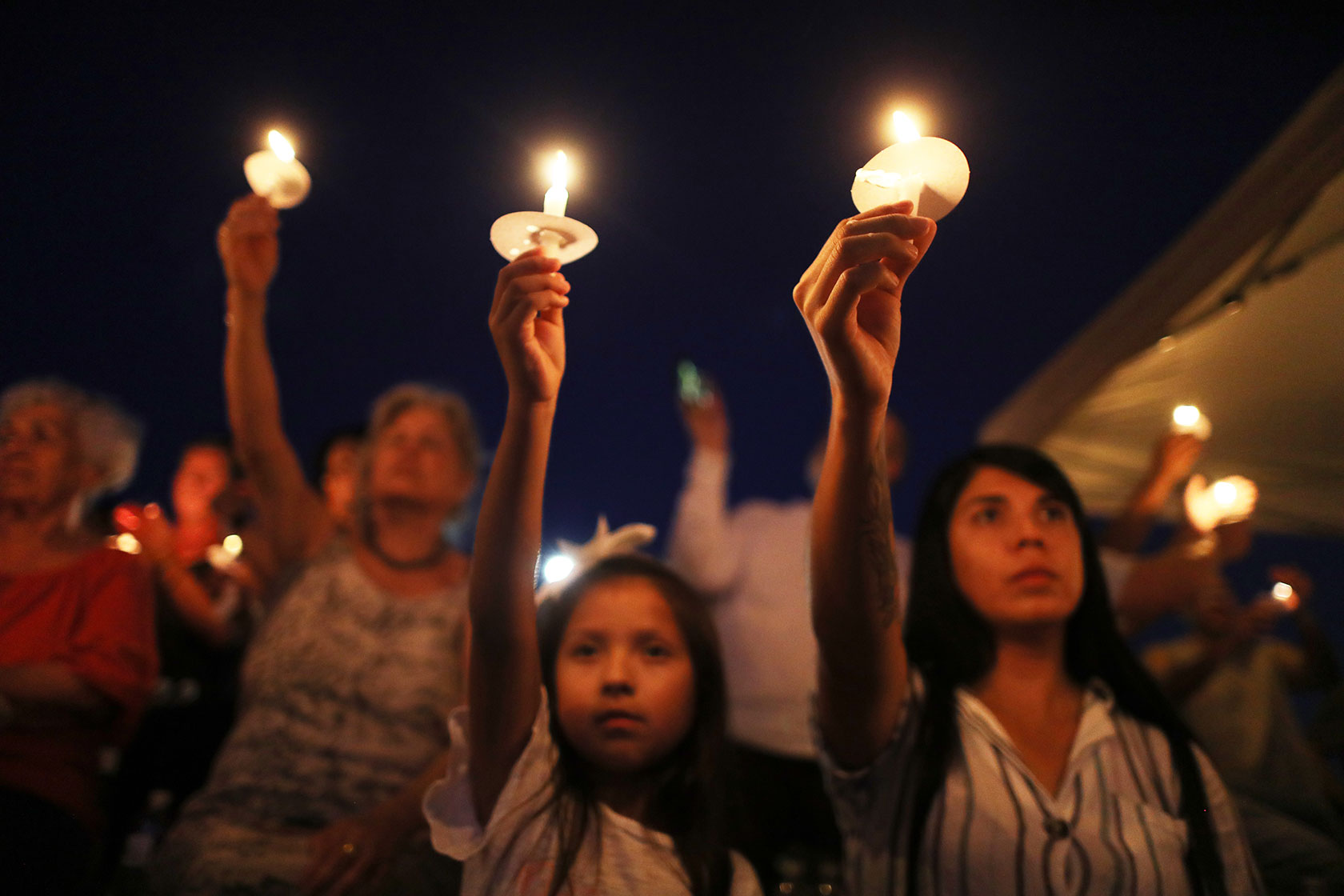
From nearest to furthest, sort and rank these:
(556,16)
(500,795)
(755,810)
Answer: (500,795) → (755,810) → (556,16)

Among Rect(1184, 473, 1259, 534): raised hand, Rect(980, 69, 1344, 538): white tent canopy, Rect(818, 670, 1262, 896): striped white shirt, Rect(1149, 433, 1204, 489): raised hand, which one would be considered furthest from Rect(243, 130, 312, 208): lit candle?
Rect(1184, 473, 1259, 534): raised hand

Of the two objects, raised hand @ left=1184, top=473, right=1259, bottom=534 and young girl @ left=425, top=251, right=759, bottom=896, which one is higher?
raised hand @ left=1184, top=473, right=1259, bottom=534

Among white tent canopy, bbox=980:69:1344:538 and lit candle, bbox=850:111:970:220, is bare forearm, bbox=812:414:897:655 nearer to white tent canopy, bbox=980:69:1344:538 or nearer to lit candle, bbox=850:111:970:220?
lit candle, bbox=850:111:970:220

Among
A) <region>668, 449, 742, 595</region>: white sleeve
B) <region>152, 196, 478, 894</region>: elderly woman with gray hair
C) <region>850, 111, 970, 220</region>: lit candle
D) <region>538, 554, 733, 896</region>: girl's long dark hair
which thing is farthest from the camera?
<region>668, 449, 742, 595</region>: white sleeve

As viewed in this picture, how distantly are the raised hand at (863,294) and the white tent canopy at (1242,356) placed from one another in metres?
1.66

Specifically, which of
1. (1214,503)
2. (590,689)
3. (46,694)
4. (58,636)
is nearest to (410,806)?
(590,689)

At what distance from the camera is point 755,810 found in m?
2.47

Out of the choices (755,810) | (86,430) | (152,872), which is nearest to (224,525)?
(86,430)

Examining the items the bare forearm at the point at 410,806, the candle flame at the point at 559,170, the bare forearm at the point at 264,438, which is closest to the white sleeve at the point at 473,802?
the bare forearm at the point at 410,806

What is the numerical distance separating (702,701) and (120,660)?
1534 millimetres

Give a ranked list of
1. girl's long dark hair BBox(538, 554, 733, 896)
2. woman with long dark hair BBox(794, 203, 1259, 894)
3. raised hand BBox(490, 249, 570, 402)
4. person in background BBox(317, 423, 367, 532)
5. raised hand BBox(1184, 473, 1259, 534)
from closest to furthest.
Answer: raised hand BBox(490, 249, 570, 402), woman with long dark hair BBox(794, 203, 1259, 894), girl's long dark hair BBox(538, 554, 733, 896), raised hand BBox(1184, 473, 1259, 534), person in background BBox(317, 423, 367, 532)

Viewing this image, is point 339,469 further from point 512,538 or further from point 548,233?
point 548,233

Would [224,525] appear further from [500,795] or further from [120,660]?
[500,795]

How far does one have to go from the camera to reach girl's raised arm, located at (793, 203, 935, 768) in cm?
108
